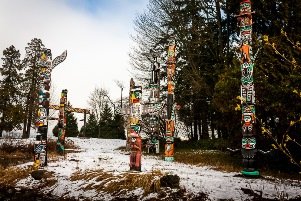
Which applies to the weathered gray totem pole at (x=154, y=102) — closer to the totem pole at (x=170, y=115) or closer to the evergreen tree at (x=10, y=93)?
the totem pole at (x=170, y=115)

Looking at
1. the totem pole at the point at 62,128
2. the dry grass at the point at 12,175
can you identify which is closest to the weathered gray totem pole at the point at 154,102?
the totem pole at the point at 62,128

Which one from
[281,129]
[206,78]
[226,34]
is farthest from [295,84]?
[226,34]

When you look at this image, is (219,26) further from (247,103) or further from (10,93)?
(10,93)

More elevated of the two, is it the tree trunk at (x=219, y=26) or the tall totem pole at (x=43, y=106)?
the tree trunk at (x=219, y=26)

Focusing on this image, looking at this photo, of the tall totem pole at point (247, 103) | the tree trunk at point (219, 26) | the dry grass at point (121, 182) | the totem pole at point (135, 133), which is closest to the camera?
the dry grass at point (121, 182)

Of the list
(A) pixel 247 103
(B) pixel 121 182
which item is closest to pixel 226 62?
(A) pixel 247 103

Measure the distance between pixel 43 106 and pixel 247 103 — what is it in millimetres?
6995

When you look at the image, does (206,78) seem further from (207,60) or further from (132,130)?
(132,130)

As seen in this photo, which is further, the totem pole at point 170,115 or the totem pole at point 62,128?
the totem pole at point 62,128

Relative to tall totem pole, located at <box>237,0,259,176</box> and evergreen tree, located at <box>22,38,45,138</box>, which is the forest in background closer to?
tall totem pole, located at <box>237,0,259,176</box>

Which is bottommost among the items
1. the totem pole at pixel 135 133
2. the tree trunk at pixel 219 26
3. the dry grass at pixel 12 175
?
the dry grass at pixel 12 175

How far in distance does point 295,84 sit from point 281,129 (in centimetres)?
205

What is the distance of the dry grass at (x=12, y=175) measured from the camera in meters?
8.98

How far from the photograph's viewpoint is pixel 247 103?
29.2 ft
